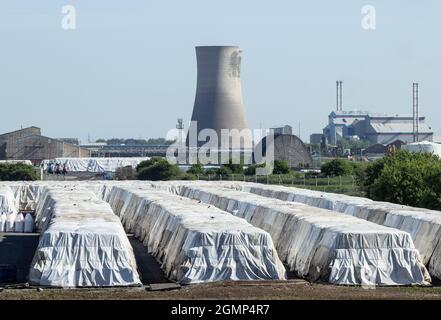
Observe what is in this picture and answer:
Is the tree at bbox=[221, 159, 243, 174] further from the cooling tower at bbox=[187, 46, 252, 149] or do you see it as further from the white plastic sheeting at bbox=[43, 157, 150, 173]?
the cooling tower at bbox=[187, 46, 252, 149]

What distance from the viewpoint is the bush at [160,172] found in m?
75.3

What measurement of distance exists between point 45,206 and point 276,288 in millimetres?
18536

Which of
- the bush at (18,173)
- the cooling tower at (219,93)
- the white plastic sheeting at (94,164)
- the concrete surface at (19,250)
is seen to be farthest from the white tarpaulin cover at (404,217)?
the cooling tower at (219,93)

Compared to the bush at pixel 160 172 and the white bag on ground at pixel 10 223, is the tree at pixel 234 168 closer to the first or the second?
the bush at pixel 160 172

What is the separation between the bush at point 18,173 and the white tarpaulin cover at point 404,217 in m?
35.7

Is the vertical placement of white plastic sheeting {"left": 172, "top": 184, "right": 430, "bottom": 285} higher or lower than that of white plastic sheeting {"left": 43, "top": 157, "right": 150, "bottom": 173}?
higher

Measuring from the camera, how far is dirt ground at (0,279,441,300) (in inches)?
838

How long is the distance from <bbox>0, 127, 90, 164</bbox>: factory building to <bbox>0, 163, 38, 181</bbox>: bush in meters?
31.8

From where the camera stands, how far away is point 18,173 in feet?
242

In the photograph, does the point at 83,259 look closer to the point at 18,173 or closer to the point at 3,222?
the point at 3,222

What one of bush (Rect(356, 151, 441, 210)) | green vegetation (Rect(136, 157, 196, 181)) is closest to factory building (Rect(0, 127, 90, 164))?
green vegetation (Rect(136, 157, 196, 181))

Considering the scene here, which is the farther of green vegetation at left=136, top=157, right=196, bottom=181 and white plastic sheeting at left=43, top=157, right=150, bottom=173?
white plastic sheeting at left=43, top=157, right=150, bottom=173

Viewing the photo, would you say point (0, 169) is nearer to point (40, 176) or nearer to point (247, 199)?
point (40, 176)

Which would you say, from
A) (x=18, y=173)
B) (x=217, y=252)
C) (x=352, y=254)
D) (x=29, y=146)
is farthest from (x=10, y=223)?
(x=29, y=146)
